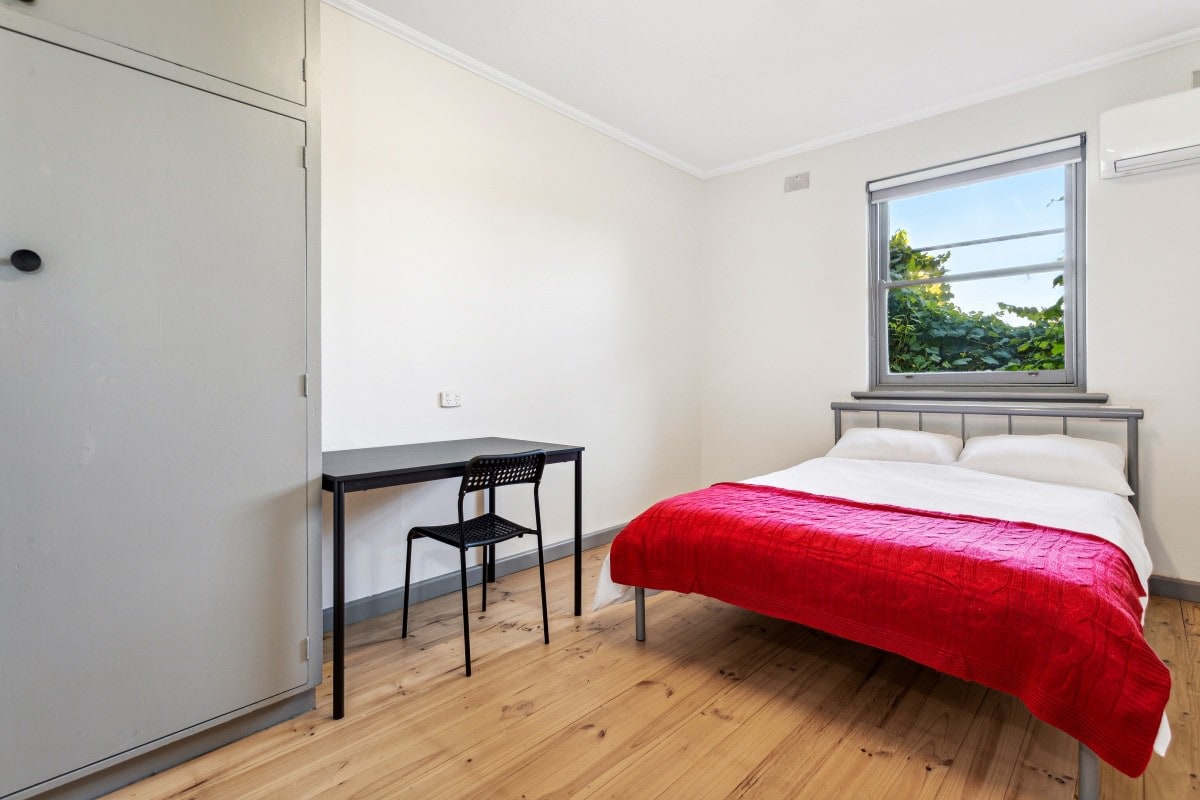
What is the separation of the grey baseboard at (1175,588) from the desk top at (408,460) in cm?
296

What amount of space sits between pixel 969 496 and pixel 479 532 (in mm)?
2086

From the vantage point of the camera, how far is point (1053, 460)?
2912mm

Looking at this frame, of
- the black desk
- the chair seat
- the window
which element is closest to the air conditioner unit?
the window

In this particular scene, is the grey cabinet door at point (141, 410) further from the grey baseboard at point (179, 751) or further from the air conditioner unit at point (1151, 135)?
the air conditioner unit at point (1151, 135)

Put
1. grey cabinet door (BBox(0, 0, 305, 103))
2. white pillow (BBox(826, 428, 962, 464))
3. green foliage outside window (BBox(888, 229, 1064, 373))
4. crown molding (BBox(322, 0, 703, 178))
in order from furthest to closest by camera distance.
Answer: green foliage outside window (BBox(888, 229, 1064, 373)), white pillow (BBox(826, 428, 962, 464)), crown molding (BBox(322, 0, 703, 178)), grey cabinet door (BBox(0, 0, 305, 103))

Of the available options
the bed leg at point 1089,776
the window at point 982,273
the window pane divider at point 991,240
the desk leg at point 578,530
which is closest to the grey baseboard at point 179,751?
the desk leg at point 578,530

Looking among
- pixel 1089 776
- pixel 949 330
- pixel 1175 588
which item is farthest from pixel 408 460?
pixel 1175 588

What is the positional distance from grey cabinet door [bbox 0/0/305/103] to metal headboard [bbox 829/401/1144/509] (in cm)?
342

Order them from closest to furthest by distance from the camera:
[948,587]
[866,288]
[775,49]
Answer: [948,587], [775,49], [866,288]

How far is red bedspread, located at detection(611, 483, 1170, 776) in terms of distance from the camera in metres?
1.45

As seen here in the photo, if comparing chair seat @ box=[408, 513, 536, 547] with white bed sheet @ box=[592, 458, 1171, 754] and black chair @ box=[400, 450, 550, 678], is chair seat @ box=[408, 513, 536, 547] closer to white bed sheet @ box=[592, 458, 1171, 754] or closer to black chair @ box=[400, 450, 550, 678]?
black chair @ box=[400, 450, 550, 678]

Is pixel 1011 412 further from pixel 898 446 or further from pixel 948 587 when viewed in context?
pixel 948 587

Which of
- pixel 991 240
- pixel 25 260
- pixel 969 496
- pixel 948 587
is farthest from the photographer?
pixel 991 240

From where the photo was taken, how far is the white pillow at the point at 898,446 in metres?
3.34
